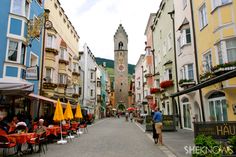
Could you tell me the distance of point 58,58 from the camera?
2981cm

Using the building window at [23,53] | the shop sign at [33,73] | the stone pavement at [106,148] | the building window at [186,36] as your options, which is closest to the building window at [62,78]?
the building window at [23,53]

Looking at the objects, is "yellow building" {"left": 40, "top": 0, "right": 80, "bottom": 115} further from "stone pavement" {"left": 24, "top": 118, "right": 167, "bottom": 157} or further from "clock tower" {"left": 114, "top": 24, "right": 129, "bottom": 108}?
"clock tower" {"left": 114, "top": 24, "right": 129, "bottom": 108}

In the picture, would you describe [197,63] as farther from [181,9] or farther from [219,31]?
[181,9]

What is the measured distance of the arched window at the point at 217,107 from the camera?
51.4 feet

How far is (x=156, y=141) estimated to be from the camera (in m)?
13.8

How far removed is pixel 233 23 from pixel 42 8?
63.7 ft

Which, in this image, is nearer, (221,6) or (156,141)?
(156,141)

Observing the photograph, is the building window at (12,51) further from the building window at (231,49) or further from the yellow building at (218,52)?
the building window at (231,49)

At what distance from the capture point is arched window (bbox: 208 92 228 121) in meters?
15.7

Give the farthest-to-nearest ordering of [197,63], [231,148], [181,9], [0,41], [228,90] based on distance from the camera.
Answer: [181,9], [197,63], [0,41], [228,90], [231,148]

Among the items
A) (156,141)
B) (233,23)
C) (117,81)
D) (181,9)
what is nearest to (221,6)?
(233,23)

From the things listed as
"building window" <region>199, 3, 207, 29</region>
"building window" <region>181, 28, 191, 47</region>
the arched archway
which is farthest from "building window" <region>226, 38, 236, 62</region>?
the arched archway

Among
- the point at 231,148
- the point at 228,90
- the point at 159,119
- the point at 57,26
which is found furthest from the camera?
the point at 57,26

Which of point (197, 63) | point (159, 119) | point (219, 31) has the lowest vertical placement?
point (159, 119)
